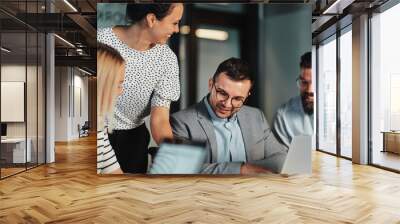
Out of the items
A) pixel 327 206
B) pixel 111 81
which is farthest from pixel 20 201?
pixel 327 206

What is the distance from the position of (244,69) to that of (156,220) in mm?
3482

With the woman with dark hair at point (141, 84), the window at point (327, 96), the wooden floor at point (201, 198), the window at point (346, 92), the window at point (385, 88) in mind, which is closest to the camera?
the wooden floor at point (201, 198)

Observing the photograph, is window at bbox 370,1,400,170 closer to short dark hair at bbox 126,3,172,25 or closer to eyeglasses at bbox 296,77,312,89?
eyeglasses at bbox 296,77,312,89

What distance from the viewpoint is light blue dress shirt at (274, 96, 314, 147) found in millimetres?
6664

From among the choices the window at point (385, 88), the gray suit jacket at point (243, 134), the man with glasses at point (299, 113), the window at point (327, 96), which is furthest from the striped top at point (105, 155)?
the window at point (327, 96)

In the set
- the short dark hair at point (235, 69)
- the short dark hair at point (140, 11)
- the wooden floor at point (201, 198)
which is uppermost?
the short dark hair at point (140, 11)

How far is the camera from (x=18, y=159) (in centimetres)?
754

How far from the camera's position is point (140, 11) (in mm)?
6598

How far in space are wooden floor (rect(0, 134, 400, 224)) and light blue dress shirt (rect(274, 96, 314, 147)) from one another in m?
0.76

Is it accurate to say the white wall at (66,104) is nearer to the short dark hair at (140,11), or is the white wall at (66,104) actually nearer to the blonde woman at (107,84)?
the blonde woman at (107,84)

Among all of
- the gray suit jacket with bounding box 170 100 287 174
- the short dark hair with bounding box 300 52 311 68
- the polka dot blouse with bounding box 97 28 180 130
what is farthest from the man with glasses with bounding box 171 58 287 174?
the short dark hair with bounding box 300 52 311 68

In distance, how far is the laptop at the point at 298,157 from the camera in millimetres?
6674

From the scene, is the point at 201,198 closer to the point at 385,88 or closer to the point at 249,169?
the point at 249,169

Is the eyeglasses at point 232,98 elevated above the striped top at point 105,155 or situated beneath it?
elevated above
